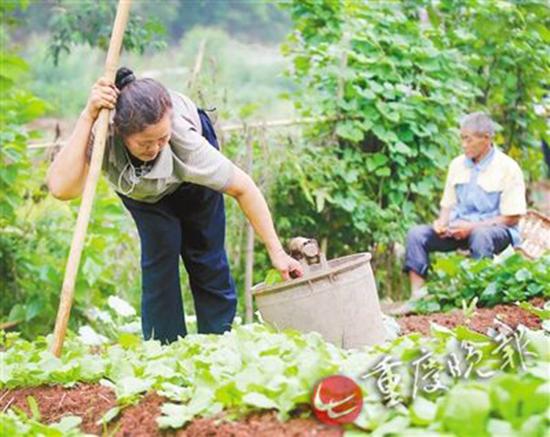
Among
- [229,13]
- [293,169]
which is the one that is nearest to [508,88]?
[293,169]

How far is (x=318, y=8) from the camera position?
6.64 m

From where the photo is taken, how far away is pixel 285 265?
3682mm

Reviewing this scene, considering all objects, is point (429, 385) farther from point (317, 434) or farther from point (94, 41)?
point (94, 41)

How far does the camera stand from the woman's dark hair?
3.44 metres

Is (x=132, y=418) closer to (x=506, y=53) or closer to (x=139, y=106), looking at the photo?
(x=139, y=106)

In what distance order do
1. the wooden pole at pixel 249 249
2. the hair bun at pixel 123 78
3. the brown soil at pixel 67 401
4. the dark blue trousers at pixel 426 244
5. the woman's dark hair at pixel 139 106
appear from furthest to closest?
1. the wooden pole at pixel 249 249
2. the dark blue trousers at pixel 426 244
3. the hair bun at pixel 123 78
4. the woman's dark hair at pixel 139 106
5. the brown soil at pixel 67 401

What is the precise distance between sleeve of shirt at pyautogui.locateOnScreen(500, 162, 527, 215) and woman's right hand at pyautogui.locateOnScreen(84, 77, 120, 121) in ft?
9.89

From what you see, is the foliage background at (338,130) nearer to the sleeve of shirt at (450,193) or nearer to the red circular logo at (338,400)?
the sleeve of shirt at (450,193)

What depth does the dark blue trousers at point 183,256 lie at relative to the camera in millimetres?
4117

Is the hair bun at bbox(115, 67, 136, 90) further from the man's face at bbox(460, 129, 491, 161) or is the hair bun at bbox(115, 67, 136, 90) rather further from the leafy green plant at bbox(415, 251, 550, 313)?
the man's face at bbox(460, 129, 491, 161)

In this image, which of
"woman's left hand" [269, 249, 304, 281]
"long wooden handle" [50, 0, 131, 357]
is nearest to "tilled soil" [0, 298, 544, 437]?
"long wooden handle" [50, 0, 131, 357]

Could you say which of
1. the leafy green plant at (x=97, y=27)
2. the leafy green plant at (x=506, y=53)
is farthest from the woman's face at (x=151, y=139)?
the leafy green plant at (x=506, y=53)

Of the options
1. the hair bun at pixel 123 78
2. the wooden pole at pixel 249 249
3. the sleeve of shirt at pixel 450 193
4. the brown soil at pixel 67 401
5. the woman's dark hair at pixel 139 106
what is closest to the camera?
the brown soil at pixel 67 401

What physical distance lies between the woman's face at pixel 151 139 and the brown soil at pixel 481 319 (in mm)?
1371
